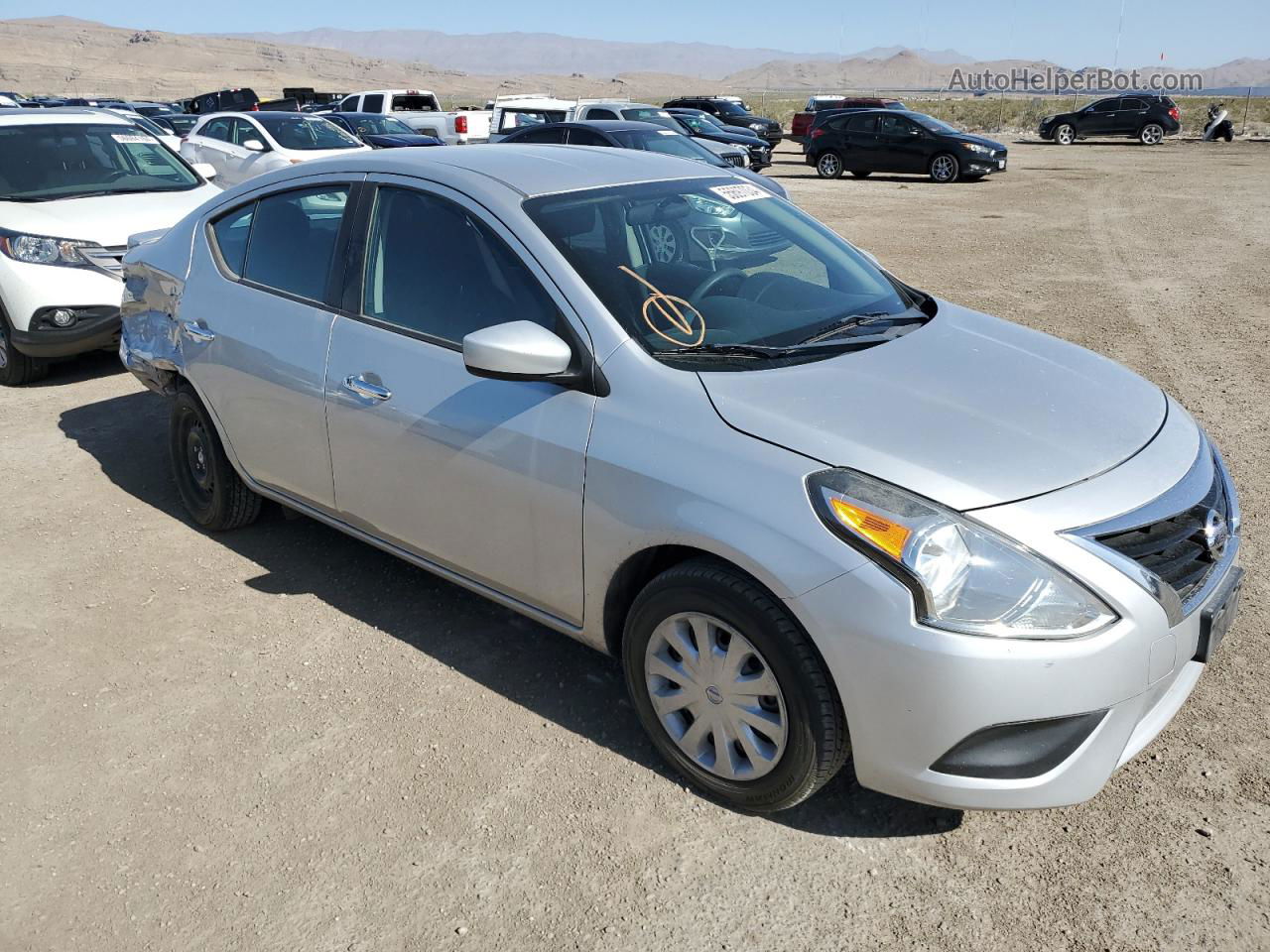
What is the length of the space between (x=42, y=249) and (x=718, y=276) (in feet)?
18.6

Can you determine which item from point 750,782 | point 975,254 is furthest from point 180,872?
point 975,254

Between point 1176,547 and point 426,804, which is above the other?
point 1176,547

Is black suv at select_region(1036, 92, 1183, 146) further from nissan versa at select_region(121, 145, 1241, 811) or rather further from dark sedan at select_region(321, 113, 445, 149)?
nissan versa at select_region(121, 145, 1241, 811)

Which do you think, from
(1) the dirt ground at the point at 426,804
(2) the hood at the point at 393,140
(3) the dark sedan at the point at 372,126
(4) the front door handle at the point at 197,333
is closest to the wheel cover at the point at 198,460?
(1) the dirt ground at the point at 426,804

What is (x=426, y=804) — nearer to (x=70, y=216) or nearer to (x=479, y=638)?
(x=479, y=638)

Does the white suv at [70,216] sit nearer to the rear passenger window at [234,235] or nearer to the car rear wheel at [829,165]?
the rear passenger window at [234,235]

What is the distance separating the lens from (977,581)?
249 cm

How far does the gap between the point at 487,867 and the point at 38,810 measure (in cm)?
141

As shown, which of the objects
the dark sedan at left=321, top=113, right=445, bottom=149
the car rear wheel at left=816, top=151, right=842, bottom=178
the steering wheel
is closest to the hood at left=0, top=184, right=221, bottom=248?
the steering wheel

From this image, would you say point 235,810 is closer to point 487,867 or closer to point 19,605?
point 487,867

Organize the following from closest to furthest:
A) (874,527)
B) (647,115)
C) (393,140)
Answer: (874,527) < (393,140) < (647,115)

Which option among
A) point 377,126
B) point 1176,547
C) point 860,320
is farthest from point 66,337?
point 377,126

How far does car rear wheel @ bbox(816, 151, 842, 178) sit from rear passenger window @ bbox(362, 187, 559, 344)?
20.8 meters

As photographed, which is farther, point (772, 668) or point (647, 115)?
point (647, 115)
